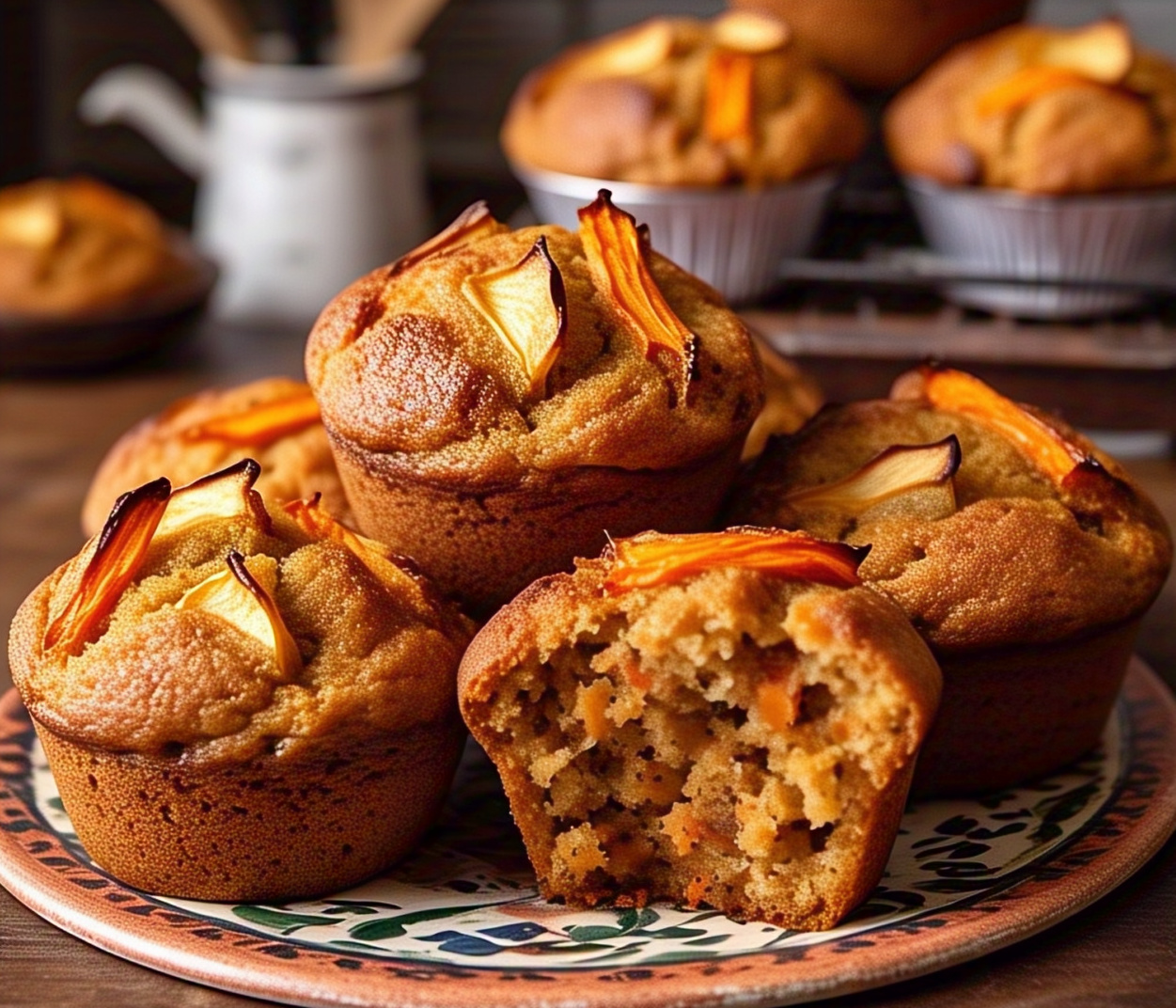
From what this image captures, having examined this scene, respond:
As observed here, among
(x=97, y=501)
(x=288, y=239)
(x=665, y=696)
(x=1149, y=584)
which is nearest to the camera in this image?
(x=665, y=696)

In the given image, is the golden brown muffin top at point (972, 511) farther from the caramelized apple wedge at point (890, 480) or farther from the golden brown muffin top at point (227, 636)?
the golden brown muffin top at point (227, 636)

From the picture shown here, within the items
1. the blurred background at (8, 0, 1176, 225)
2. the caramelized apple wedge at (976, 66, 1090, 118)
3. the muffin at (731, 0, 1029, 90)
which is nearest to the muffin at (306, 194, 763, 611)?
the caramelized apple wedge at (976, 66, 1090, 118)

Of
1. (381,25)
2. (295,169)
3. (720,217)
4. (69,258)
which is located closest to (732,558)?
(720,217)

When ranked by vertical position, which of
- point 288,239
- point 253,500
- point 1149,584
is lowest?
point 288,239

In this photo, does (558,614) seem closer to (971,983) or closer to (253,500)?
(253,500)

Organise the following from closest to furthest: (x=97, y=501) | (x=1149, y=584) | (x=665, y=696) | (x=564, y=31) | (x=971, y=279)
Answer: (x=665, y=696) < (x=1149, y=584) < (x=97, y=501) < (x=971, y=279) < (x=564, y=31)

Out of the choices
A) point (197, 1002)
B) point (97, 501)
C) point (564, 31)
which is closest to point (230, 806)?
point (197, 1002)
